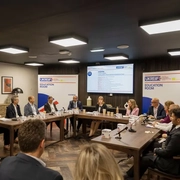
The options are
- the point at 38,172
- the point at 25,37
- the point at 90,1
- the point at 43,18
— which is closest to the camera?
the point at 38,172

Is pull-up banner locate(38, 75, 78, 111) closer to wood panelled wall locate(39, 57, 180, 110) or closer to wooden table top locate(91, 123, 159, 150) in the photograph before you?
wood panelled wall locate(39, 57, 180, 110)

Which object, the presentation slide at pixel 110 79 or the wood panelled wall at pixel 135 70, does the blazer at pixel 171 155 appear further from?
the presentation slide at pixel 110 79

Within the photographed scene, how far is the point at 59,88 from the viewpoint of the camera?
7.96 meters

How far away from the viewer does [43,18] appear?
108 inches

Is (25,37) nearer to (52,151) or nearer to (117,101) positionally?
(52,151)

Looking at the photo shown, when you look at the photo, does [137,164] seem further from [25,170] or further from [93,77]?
[93,77]

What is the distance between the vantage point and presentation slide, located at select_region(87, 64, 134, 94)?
6.91 m

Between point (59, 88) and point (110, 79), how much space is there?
84.9 inches

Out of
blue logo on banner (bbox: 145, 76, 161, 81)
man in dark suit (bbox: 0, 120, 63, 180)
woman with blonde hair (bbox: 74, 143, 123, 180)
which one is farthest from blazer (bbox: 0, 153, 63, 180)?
blue logo on banner (bbox: 145, 76, 161, 81)

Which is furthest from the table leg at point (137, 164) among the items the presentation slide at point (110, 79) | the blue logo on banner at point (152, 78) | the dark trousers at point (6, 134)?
the presentation slide at point (110, 79)

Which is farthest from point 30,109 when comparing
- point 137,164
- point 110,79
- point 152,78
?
point 152,78

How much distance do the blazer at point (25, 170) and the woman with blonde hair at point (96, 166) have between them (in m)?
0.23

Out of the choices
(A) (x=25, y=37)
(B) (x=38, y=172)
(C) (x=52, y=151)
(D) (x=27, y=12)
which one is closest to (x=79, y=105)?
(C) (x=52, y=151)

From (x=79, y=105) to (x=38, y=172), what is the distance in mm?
5396
